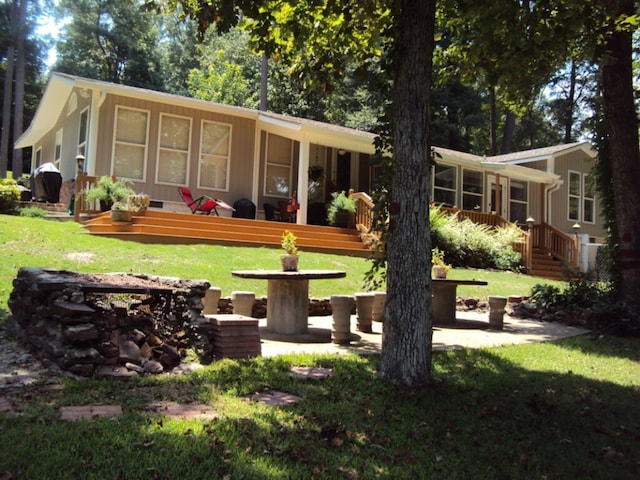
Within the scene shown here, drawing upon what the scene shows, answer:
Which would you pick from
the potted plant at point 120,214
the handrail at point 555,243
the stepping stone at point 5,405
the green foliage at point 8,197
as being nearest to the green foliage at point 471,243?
the handrail at point 555,243

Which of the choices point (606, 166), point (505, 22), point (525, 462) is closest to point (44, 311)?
point (525, 462)

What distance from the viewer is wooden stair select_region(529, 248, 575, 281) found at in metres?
17.7

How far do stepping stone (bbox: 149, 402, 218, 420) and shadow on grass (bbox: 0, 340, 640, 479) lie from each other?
9 centimetres

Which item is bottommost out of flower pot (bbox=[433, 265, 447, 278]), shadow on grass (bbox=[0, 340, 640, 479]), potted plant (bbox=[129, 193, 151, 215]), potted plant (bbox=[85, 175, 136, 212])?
shadow on grass (bbox=[0, 340, 640, 479])

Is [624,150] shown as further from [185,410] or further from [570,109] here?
[570,109]

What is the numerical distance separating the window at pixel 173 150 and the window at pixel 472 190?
432 inches

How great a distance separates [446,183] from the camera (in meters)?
21.5

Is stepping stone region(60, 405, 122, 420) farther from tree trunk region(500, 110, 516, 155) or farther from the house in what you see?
tree trunk region(500, 110, 516, 155)

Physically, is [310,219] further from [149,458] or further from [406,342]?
[149,458]

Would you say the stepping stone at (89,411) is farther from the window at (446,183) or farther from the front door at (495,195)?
the front door at (495,195)

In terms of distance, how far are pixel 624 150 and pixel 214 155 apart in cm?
1146

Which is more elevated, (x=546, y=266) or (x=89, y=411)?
(x=546, y=266)

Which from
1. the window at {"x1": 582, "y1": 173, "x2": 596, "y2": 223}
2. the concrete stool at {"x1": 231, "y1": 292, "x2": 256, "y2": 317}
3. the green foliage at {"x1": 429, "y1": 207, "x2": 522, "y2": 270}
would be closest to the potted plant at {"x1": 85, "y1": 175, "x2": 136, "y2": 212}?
the concrete stool at {"x1": 231, "y1": 292, "x2": 256, "y2": 317}

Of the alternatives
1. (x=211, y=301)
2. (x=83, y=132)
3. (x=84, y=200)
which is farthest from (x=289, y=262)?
(x=83, y=132)
